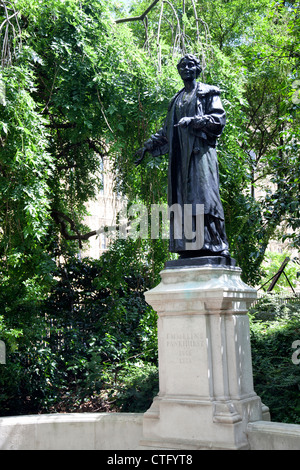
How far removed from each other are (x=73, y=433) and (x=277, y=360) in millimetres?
4007

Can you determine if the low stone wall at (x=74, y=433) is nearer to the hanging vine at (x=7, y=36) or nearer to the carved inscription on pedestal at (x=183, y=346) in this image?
the carved inscription on pedestal at (x=183, y=346)

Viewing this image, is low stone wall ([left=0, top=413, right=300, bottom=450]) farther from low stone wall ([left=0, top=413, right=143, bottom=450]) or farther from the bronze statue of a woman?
the bronze statue of a woman

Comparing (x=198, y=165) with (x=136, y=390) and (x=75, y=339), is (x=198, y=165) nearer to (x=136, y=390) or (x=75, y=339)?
(x=136, y=390)

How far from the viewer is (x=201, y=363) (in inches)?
214

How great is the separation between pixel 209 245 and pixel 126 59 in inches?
225

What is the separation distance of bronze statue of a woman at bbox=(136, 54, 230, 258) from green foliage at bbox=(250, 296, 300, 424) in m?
2.32

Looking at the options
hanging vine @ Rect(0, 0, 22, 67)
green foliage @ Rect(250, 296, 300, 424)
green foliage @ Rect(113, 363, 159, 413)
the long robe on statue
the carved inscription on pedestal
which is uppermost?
hanging vine @ Rect(0, 0, 22, 67)

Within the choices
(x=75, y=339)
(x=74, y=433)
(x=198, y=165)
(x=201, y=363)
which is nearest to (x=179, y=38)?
(x=198, y=165)

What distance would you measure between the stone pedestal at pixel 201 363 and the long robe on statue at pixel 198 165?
385 millimetres

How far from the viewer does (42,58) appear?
33.5ft

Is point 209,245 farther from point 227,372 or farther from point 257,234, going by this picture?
point 257,234

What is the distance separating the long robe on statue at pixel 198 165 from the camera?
5914 millimetres

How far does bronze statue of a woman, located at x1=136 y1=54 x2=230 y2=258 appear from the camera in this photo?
5.91 meters

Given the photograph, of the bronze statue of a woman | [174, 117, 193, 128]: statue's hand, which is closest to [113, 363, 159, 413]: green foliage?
the bronze statue of a woman
